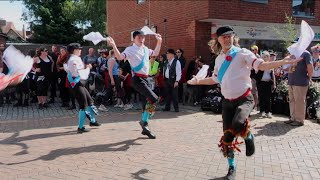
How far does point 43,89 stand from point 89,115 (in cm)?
416

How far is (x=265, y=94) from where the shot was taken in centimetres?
1021

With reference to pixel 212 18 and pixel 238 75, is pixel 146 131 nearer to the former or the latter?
pixel 238 75

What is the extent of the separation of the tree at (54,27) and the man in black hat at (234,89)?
3277cm

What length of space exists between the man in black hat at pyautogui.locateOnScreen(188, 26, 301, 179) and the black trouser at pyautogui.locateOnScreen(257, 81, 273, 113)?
17.6ft

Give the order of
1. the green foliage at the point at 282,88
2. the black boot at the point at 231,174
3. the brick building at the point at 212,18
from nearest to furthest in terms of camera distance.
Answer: the black boot at the point at 231,174 < the green foliage at the point at 282,88 < the brick building at the point at 212,18

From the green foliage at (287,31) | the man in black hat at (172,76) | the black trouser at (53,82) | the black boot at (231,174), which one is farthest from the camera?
the green foliage at (287,31)

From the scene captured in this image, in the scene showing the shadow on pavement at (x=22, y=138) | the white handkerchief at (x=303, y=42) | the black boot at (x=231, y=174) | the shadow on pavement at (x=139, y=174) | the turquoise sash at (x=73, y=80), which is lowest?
the shadow on pavement at (x=22, y=138)

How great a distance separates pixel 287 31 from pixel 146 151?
10553mm

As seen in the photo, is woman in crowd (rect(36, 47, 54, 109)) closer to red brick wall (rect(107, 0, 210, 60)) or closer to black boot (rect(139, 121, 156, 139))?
red brick wall (rect(107, 0, 210, 60))

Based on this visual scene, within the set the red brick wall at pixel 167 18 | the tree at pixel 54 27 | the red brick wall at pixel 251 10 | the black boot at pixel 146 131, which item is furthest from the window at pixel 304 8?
the tree at pixel 54 27

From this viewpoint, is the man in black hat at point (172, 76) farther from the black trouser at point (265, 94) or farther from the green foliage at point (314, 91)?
the green foliage at point (314, 91)

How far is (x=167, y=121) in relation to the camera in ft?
31.1

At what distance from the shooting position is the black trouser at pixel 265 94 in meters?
10.1

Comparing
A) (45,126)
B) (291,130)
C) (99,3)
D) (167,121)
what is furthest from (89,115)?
(99,3)
